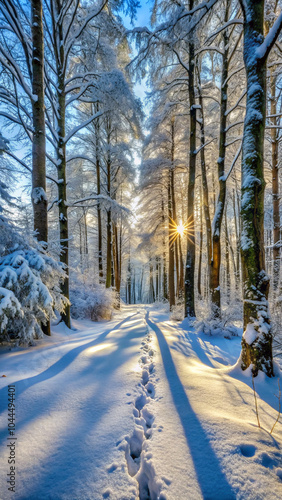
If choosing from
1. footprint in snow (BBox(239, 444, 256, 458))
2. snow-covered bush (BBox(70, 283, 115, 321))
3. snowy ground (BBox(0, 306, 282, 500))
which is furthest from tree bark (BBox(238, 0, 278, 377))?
snow-covered bush (BBox(70, 283, 115, 321))

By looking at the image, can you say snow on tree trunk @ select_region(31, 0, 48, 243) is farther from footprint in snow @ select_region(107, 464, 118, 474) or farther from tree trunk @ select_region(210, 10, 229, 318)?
tree trunk @ select_region(210, 10, 229, 318)

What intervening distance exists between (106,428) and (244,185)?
3.59 meters

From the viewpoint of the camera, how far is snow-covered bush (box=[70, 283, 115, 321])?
26.5 ft

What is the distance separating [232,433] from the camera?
163 cm

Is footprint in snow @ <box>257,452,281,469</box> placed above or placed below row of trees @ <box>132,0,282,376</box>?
below

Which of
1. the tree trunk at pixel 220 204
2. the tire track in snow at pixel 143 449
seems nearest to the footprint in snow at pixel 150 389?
the tire track in snow at pixel 143 449

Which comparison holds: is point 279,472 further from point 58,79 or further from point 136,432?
point 58,79

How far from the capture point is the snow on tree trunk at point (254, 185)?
297 centimetres

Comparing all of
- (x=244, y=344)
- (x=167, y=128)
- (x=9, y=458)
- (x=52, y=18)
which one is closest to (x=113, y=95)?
(x=52, y=18)

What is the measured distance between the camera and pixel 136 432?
1.69m

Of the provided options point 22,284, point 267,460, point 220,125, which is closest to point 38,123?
point 22,284

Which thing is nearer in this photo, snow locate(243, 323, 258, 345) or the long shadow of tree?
the long shadow of tree

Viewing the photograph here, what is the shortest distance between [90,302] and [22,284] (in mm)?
5332

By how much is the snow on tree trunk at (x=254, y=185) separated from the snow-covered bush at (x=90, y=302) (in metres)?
6.43
